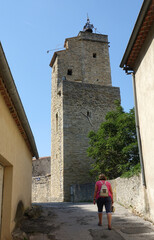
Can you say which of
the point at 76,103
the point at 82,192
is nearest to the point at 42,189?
the point at 82,192

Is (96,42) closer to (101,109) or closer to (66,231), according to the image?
(101,109)

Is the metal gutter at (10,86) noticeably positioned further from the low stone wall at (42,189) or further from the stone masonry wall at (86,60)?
the stone masonry wall at (86,60)

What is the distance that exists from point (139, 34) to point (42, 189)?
17.0m

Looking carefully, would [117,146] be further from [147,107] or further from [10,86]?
[10,86]

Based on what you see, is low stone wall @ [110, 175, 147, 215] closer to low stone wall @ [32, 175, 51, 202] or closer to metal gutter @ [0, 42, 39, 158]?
metal gutter @ [0, 42, 39, 158]

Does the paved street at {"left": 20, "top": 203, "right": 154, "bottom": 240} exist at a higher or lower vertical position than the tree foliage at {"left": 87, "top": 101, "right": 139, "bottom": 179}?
lower

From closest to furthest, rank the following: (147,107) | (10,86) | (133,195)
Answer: (10,86), (147,107), (133,195)

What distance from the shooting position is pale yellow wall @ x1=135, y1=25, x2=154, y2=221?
4.98 m

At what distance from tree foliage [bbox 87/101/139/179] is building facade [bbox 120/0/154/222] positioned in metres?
5.99

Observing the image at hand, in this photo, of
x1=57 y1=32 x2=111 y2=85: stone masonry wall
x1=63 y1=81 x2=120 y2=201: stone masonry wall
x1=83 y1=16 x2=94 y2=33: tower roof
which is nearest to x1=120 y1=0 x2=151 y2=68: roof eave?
x1=63 y1=81 x2=120 y2=201: stone masonry wall

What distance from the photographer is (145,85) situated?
5.44 metres

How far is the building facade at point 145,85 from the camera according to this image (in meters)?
4.81

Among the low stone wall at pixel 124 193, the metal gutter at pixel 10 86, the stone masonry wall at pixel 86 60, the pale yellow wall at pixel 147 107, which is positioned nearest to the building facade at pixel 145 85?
the pale yellow wall at pixel 147 107

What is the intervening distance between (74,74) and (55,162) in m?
7.86
